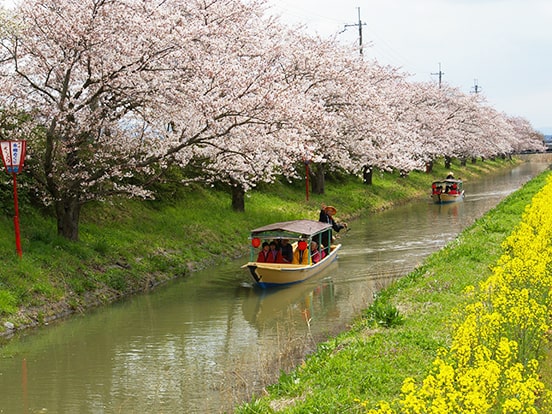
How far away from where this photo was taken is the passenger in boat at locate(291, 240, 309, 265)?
2306cm

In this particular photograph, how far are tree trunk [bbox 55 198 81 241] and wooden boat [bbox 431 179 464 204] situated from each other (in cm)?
3194

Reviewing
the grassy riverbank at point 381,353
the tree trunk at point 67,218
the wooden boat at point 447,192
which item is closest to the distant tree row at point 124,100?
the tree trunk at point 67,218

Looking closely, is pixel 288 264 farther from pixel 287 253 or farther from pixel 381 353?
pixel 381 353

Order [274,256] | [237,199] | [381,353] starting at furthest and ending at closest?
[237,199] < [274,256] < [381,353]

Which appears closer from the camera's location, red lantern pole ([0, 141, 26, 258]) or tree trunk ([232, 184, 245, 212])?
red lantern pole ([0, 141, 26, 258])

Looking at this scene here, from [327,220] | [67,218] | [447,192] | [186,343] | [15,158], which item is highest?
[15,158]

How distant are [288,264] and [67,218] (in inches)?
278

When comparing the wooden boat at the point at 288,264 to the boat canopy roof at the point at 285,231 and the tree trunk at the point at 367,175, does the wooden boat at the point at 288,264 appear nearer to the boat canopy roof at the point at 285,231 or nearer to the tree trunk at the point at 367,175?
the boat canopy roof at the point at 285,231

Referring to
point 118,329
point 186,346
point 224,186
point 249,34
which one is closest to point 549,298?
point 186,346

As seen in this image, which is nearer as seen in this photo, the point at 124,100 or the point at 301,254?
the point at 124,100

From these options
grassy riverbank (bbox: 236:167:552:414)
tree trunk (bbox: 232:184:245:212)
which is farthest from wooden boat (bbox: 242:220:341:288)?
tree trunk (bbox: 232:184:245:212)

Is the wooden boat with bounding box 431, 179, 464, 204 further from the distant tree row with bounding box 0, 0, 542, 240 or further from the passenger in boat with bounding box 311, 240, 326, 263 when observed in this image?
the passenger in boat with bounding box 311, 240, 326, 263

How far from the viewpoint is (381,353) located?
1115 centimetres

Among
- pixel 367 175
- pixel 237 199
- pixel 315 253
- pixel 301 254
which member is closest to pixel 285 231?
pixel 301 254
